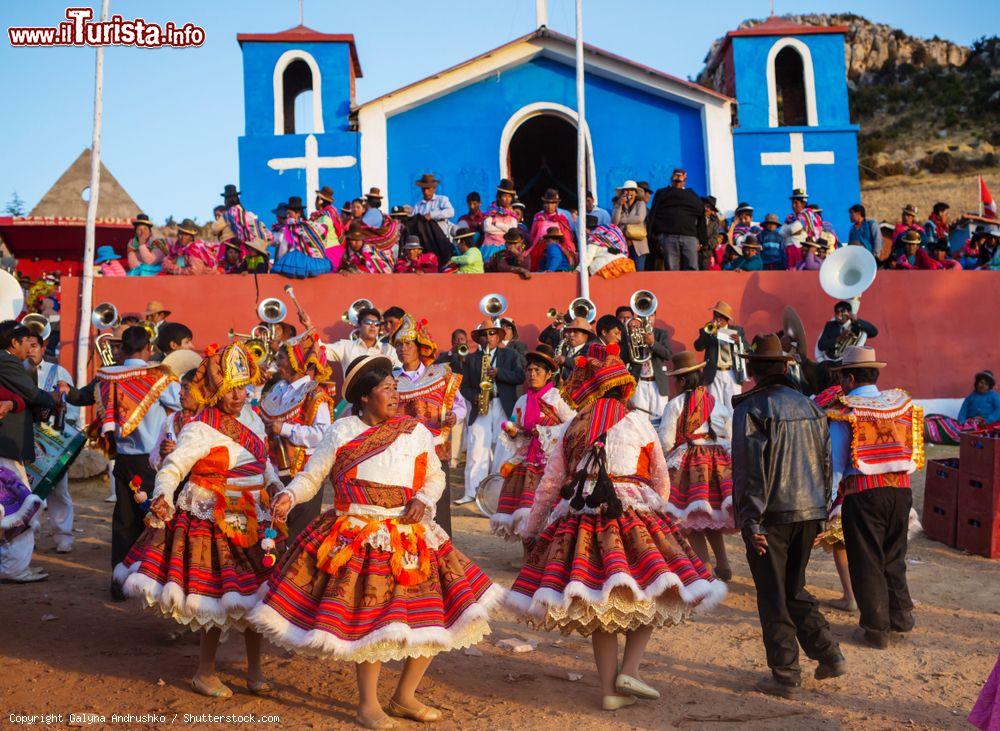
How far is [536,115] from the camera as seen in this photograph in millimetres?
19688

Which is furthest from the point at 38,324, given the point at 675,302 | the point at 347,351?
the point at 675,302

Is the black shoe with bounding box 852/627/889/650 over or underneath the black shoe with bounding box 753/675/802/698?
over

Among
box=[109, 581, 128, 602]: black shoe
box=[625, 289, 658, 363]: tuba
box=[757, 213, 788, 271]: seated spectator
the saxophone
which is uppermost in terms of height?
box=[757, 213, 788, 271]: seated spectator

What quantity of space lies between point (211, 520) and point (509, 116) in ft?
48.1

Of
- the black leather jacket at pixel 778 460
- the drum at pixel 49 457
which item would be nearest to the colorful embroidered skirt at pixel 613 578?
the black leather jacket at pixel 778 460

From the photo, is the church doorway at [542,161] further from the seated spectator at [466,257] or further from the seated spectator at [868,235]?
the seated spectator at [868,235]

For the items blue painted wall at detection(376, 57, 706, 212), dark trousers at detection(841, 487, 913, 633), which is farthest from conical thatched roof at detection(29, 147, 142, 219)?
dark trousers at detection(841, 487, 913, 633)

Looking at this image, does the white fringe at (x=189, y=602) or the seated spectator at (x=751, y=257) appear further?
the seated spectator at (x=751, y=257)

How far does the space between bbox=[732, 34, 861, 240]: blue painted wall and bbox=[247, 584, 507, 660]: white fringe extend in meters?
15.2

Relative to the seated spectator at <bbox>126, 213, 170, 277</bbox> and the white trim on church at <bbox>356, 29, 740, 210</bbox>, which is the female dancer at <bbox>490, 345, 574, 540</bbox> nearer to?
the seated spectator at <bbox>126, 213, 170, 277</bbox>

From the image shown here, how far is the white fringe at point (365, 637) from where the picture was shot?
481 cm

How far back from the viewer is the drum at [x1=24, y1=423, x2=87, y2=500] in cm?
851

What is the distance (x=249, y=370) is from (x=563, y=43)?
47.3 feet

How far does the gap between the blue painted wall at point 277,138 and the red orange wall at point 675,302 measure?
4.64 m
